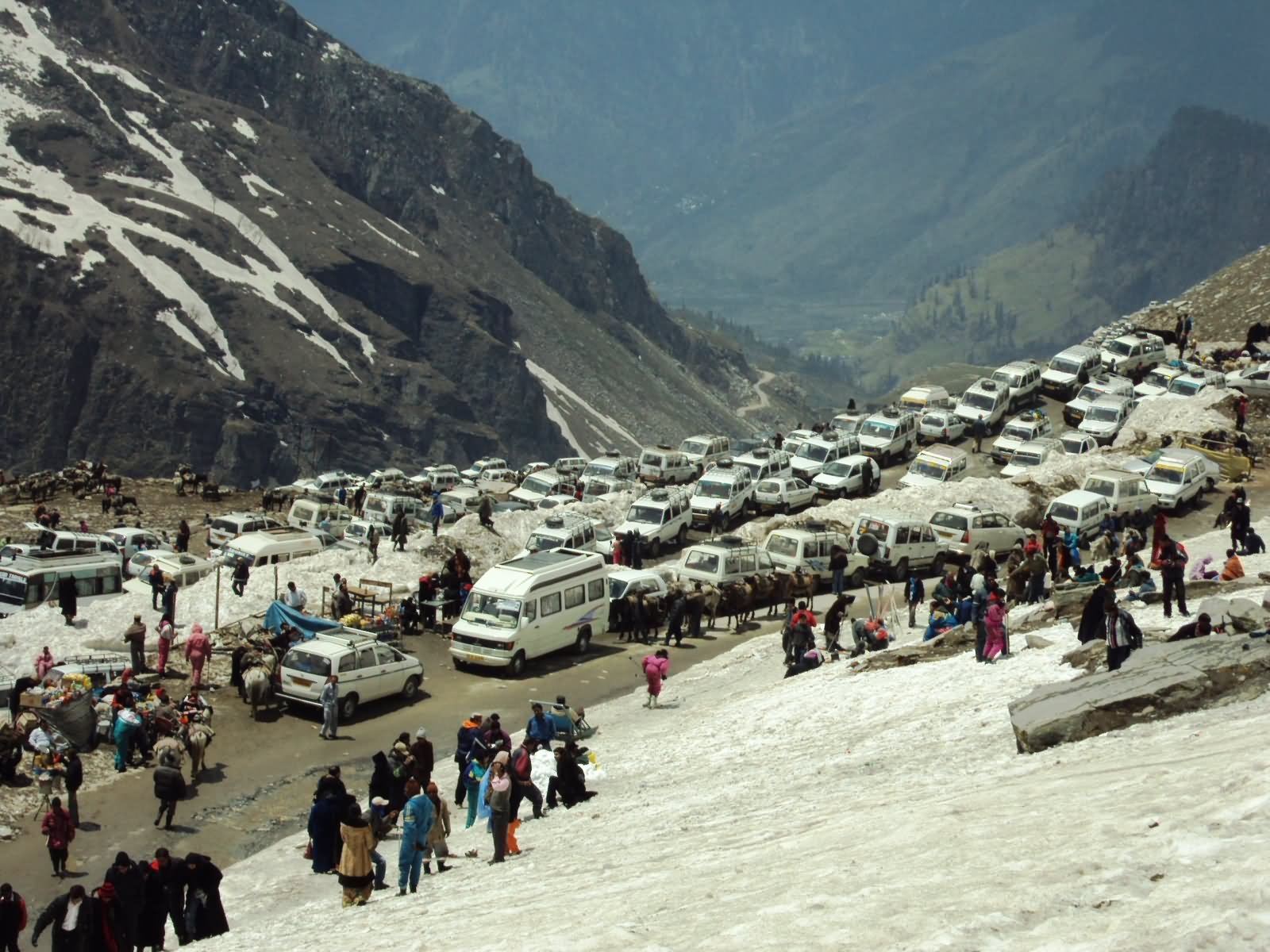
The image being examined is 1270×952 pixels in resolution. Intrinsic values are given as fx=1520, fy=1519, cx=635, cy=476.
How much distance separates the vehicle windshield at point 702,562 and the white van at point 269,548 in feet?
35.9

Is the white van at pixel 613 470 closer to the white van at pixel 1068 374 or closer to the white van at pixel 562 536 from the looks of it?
the white van at pixel 562 536

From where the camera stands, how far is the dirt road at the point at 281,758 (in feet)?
72.6

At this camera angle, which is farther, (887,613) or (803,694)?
(887,613)

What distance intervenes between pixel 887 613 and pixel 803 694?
1059 cm

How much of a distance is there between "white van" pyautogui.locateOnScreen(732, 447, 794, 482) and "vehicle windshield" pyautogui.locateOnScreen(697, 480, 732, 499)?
4082mm

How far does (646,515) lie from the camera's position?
153 feet

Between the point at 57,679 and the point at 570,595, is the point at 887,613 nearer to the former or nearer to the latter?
the point at 570,595

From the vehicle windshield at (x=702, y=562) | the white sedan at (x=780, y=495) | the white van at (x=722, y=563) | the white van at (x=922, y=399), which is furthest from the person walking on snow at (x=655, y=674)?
the white van at (x=922, y=399)

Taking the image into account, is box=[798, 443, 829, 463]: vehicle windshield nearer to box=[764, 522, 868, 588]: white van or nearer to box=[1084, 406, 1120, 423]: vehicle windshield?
box=[1084, 406, 1120, 423]: vehicle windshield

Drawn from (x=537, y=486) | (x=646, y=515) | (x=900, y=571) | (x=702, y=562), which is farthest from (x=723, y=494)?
(x=702, y=562)

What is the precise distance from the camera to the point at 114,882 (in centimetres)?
1714

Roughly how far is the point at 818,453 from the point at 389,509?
1603cm

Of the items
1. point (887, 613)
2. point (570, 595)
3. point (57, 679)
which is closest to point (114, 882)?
point (57, 679)

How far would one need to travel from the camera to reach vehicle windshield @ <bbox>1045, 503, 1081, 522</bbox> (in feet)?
141
